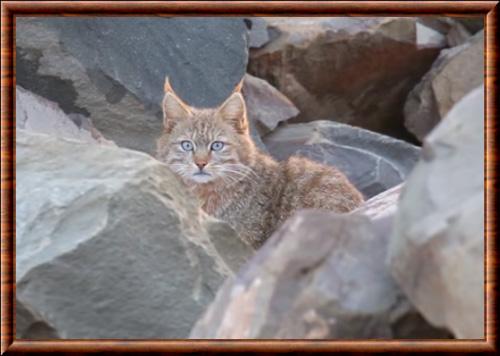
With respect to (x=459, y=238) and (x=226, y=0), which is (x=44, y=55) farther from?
(x=459, y=238)

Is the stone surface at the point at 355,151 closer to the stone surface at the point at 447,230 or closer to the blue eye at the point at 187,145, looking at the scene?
the blue eye at the point at 187,145

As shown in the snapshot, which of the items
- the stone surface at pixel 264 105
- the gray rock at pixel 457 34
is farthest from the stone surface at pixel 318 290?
the gray rock at pixel 457 34

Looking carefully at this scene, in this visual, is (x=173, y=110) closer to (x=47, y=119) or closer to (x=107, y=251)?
(x=47, y=119)

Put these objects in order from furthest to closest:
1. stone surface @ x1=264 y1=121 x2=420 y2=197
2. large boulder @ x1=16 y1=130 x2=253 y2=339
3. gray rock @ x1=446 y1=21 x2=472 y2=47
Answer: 1. gray rock @ x1=446 y1=21 x2=472 y2=47
2. stone surface @ x1=264 y1=121 x2=420 y2=197
3. large boulder @ x1=16 y1=130 x2=253 y2=339

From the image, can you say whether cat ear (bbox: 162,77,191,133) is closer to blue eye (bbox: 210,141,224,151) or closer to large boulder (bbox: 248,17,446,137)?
blue eye (bbox: 210,141,224,151)

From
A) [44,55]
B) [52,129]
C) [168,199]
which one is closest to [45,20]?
[44,55]

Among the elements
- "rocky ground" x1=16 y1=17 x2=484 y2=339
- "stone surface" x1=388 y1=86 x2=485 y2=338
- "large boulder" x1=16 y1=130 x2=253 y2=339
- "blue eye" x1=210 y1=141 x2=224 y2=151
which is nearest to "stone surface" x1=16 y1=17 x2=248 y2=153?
"rocky ground" x1=16 y1=17 x2=484 y2=339

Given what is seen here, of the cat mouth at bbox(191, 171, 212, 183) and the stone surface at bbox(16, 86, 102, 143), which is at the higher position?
the stone surface at bbox(16, 86, 102, 143)
